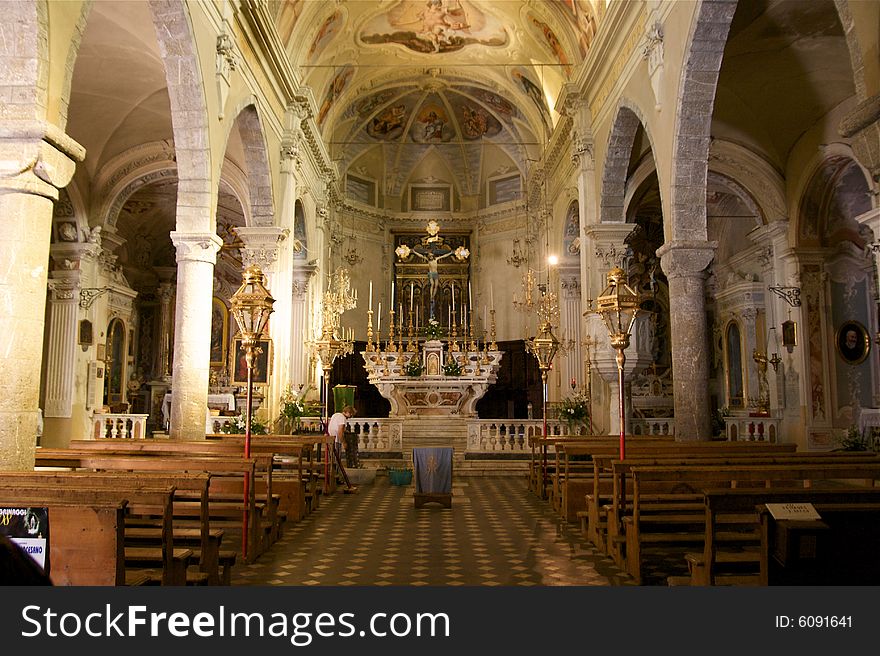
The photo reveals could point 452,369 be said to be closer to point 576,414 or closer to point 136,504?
point 576,414

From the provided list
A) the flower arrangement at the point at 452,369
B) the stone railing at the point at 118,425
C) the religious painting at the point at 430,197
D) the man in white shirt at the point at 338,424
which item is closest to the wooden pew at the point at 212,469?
the man in white shirt at the point at 338,424

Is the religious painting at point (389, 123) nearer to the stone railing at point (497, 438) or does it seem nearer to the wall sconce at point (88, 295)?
the wall sconce at point (88, 295)

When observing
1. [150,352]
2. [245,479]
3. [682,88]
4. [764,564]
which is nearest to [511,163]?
[150,352]

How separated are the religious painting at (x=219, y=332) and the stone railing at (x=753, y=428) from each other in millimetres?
14797

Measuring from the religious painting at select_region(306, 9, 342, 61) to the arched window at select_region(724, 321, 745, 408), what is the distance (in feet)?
42.8

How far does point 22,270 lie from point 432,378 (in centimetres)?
1356

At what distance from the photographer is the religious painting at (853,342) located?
14.7m

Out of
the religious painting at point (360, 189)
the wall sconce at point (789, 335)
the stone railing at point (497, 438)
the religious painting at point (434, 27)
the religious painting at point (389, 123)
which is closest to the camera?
the stone railing at point (497, 438)

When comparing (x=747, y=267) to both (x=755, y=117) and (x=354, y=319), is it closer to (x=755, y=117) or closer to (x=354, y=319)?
(x=755, y=117)

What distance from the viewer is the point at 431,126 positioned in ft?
85.0

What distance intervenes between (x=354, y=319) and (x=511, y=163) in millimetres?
7968

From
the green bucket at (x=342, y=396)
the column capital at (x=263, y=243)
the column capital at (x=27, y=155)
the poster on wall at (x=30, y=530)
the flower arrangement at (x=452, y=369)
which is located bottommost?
the poster on wall at (x=30, y=530)

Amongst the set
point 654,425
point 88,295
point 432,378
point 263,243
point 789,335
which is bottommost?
point 654,425

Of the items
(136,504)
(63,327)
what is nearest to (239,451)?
(136,504)
